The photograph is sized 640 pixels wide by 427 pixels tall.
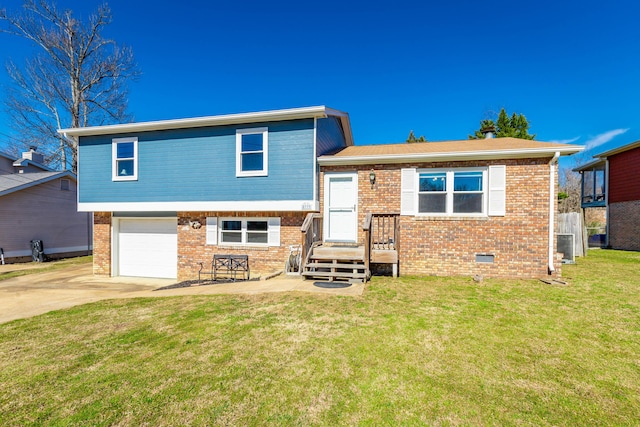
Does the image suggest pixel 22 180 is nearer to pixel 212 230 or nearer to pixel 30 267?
pixel 30 267

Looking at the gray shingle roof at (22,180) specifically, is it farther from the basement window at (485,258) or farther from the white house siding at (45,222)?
the basement window at (485,258)

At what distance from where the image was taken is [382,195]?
8.53 m

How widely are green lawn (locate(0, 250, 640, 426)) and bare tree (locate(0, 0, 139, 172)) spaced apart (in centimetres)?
2107

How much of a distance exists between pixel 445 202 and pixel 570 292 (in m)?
3.44

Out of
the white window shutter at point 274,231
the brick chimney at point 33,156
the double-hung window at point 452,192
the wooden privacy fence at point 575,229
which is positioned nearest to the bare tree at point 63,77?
the brick chimney at point 33,156

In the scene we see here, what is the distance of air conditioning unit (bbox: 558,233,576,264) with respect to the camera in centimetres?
981

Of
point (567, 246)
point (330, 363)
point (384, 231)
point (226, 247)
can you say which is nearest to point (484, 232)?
point (384, 231)

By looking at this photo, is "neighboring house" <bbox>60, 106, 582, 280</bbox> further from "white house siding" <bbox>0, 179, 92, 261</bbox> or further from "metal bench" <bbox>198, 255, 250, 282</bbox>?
"white house siding" <bbox>0, 179, 92, 261</bbox>

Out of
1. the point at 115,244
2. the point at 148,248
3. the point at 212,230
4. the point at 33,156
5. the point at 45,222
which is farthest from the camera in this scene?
the point at 33,156

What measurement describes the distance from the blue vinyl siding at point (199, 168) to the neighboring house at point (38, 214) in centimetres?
646

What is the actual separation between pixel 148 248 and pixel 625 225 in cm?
2417

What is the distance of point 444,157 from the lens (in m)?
7.93

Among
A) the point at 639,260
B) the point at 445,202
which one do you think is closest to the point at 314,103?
the point at 445,202

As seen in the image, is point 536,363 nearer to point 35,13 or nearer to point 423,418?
point 423,418
